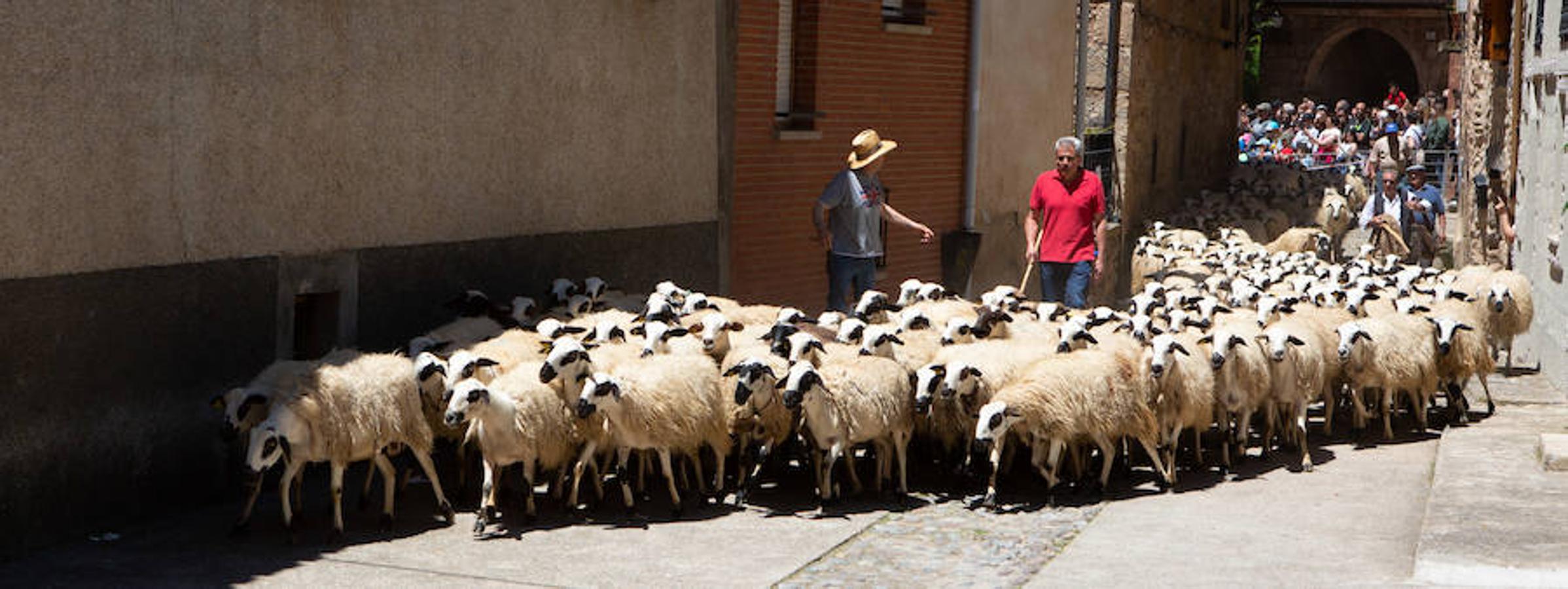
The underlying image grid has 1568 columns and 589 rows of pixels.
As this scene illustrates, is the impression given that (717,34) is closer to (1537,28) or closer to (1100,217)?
(1100,217)

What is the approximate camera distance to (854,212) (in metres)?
14.0

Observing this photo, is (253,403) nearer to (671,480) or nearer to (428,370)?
(428,370)

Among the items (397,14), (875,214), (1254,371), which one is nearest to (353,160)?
(397,14)

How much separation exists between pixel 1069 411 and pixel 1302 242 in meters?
16.0

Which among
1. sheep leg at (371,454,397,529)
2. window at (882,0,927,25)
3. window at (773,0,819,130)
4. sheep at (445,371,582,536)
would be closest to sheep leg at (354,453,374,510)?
sheep leg at (371,454,397,529)

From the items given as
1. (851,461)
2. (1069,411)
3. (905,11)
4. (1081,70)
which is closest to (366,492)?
(851,461)

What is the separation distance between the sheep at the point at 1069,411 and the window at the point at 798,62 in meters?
6.44

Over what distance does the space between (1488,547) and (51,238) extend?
681 centimetres

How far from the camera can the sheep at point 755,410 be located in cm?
1003

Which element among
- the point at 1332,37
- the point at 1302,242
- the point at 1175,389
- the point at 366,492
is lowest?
the point at 366,492

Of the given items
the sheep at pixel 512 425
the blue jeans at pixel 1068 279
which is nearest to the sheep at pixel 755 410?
the sheep at pixel 512 425

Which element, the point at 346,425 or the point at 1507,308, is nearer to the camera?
the point at 346,425

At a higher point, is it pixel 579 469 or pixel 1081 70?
pixel 1081 70

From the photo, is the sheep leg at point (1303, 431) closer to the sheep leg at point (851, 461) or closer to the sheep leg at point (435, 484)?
the sheep leg at point (851, 461)
